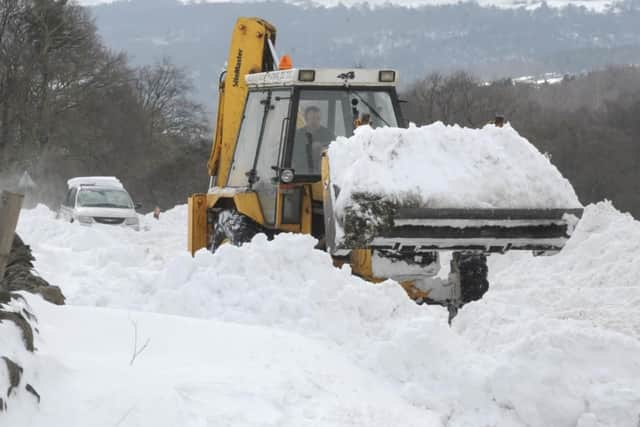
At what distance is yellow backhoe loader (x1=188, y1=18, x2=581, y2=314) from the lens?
7.00 m

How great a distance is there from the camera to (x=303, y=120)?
9109mm

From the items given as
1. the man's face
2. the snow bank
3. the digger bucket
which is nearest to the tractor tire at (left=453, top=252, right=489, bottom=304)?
the digger bucket

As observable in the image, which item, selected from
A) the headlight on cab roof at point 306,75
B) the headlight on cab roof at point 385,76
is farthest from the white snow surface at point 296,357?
the headlight on cab roof at point 385,76

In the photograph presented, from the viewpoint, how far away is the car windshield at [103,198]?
22422 millimetres

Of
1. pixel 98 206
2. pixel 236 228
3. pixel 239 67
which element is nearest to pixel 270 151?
pixel 236 228

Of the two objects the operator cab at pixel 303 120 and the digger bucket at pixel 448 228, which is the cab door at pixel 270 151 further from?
the digger bucket at pixel 448 228

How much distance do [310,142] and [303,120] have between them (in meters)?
0.26

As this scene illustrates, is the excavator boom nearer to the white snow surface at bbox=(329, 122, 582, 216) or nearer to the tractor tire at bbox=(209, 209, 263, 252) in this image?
the tractor tire at bbox=(209, 209, 263, 252)

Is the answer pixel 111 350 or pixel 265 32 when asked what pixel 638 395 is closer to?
pixel 111 350

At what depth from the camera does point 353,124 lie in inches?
359

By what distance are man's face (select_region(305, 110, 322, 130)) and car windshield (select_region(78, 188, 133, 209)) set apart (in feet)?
46.0

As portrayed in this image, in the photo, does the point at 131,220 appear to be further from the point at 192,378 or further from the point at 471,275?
the point at 192,378

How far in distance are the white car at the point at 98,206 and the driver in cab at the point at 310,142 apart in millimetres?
13311

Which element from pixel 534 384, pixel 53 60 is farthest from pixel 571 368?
pixel 53 60
